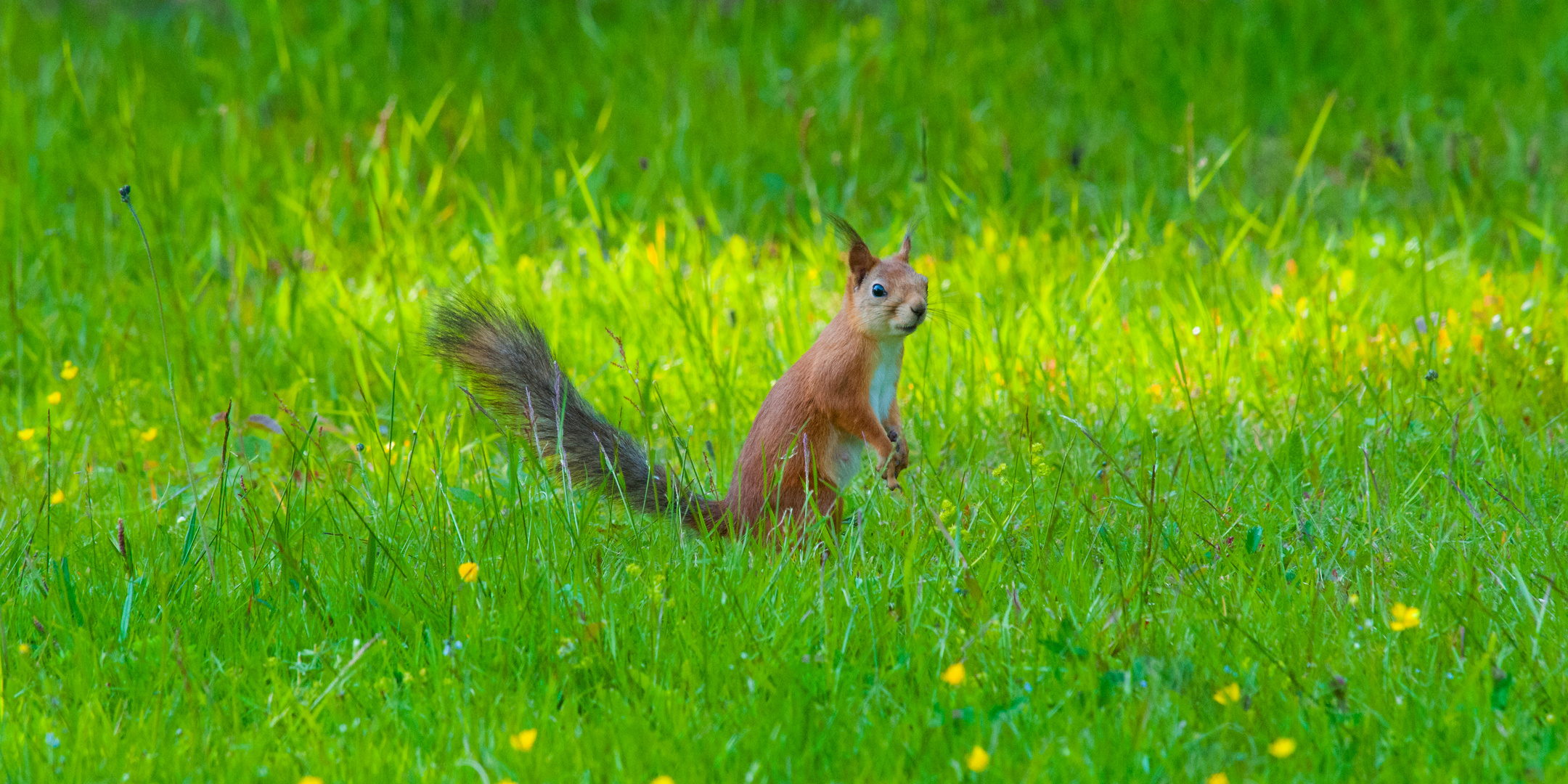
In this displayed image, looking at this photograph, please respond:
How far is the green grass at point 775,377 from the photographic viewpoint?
2.15 meters

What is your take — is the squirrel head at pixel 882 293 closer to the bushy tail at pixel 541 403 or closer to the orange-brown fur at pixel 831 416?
the orange-brown fur at pixel 831 416

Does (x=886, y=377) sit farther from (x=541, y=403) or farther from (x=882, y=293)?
(x=541, y=403)

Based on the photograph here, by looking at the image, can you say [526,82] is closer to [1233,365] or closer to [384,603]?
[1233,365]

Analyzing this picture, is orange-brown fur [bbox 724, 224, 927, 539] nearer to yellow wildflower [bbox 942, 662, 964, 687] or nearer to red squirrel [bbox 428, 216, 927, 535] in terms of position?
red squirrel [bbox 428, 216, 927, 535]

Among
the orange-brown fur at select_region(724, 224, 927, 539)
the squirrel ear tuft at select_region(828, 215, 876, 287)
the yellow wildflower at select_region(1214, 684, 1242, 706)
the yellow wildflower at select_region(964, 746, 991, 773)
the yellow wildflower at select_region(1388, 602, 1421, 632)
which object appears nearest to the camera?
the yellow wildflower at select_region(964, 746, 991, 773)

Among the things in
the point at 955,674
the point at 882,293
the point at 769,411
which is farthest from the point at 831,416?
the point at 955,674

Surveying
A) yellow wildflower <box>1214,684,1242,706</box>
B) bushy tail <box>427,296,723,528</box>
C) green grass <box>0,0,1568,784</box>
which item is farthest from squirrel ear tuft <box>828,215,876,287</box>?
yellow wildflower <box>1214,684,1242,706</box>

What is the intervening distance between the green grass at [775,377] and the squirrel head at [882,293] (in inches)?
14.3

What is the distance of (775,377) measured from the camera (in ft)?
12.5

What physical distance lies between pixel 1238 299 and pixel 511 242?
2500 millimetres

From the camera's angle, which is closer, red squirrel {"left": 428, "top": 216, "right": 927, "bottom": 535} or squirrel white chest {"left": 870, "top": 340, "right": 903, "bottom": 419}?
red squirrel {"left": 428, "top": 216, "right": 927, "bottom": 535}

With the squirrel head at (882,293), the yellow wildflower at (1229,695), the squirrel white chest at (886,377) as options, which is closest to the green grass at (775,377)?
the yellow wildflower at (1229,695)

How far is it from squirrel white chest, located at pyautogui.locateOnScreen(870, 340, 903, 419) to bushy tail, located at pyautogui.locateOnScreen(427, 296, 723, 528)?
16.0 inches

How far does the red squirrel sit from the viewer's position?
2809mm
